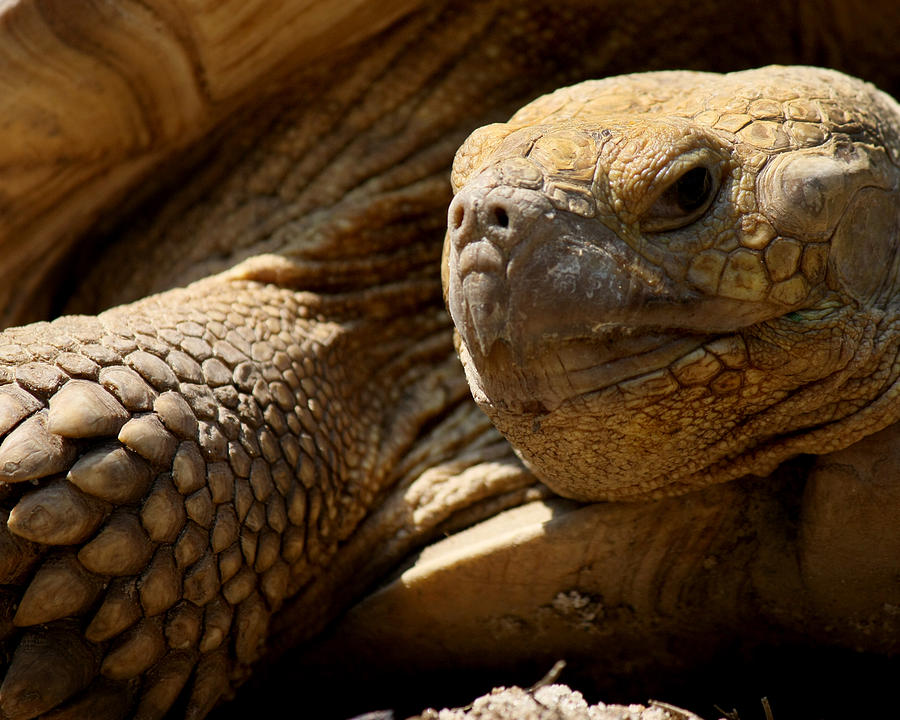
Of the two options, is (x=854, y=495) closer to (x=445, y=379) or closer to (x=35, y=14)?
(x=445, y=379)

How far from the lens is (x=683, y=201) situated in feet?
4.95

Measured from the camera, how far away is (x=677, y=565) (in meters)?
2.00

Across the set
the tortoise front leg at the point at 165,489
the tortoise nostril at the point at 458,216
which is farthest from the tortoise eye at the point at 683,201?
the tortoise front leg at the point at 165,489

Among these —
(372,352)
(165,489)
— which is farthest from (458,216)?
(372,352)

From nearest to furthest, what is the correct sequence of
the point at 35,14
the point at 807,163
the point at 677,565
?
the point at 807,163 → the point at 677,565 → the point at 35,14

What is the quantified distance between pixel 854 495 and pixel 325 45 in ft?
5.55

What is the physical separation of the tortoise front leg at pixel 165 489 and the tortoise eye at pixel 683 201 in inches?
38.1

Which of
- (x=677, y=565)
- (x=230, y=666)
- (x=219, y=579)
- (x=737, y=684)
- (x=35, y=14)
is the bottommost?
(x=737, y=684)

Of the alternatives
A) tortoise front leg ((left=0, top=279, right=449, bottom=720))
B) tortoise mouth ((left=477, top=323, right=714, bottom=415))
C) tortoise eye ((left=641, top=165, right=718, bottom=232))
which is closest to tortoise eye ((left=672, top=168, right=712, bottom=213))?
tortoise eye ((left=641, top=165, right=718, bottom=232))

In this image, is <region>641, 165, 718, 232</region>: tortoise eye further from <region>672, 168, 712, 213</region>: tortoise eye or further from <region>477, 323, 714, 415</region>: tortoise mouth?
<region>477, 323, 714, 415</region>: tortoise mouth

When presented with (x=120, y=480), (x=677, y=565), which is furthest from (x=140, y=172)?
(x=677, y=565)

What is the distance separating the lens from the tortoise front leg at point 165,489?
1671 millimetres

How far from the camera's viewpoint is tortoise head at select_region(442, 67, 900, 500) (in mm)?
1462

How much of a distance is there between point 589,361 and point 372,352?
1034 mm
